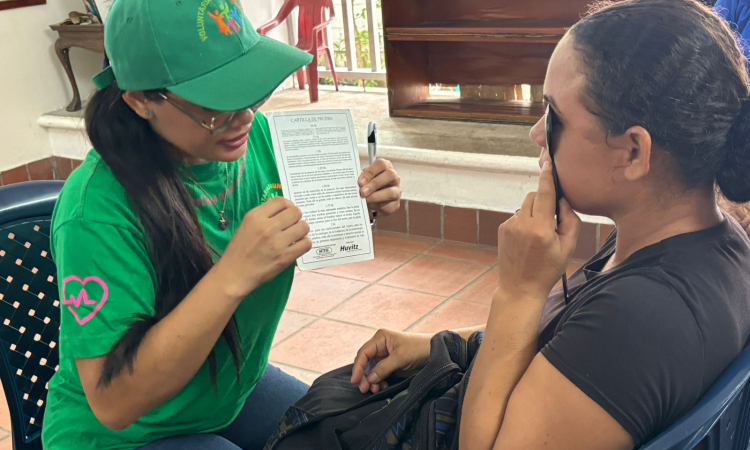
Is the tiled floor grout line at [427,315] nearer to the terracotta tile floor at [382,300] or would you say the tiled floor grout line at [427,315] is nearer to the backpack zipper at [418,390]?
the terracotta tile floor at [382,300]

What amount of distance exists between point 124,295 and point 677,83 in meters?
0.85

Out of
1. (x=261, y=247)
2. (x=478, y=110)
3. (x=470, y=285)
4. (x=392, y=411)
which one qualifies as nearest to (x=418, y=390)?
(x=392, y=411)

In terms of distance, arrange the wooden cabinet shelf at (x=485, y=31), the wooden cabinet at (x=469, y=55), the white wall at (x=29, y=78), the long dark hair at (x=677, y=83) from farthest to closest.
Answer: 1. the white wall at (x=29, y=78)
2. the wooden cabinet at (x=469, y=55)
3. the wooden cabinet shelf at (x=485, y=31)
4. the long dark hair at (x=677, y=83)

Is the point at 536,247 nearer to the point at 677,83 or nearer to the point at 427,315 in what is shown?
the point at 677,83

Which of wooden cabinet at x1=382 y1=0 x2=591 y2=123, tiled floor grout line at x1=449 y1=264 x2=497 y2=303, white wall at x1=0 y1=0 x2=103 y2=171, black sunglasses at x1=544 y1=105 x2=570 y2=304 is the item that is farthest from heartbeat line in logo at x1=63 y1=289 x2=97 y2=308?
white wall at x1=0 y1=0 x2=103 y2=171

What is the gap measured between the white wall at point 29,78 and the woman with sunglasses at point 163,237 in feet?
11.0

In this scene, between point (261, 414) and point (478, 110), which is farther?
point (478, 110)

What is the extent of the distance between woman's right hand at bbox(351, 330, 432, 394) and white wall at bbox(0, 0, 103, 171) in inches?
141

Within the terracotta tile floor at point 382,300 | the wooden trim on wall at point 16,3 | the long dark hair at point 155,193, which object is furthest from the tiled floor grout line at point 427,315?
the wooden trim on wall at point 16,3

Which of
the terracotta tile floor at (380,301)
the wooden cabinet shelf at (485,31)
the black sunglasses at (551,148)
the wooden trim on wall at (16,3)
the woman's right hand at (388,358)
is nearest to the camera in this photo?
the black sunglasses at (551,148)

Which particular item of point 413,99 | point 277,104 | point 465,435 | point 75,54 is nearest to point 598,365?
point 465,435

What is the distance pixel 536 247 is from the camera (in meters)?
1.03

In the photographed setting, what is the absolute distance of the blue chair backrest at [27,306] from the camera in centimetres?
140

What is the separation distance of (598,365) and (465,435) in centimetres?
23
